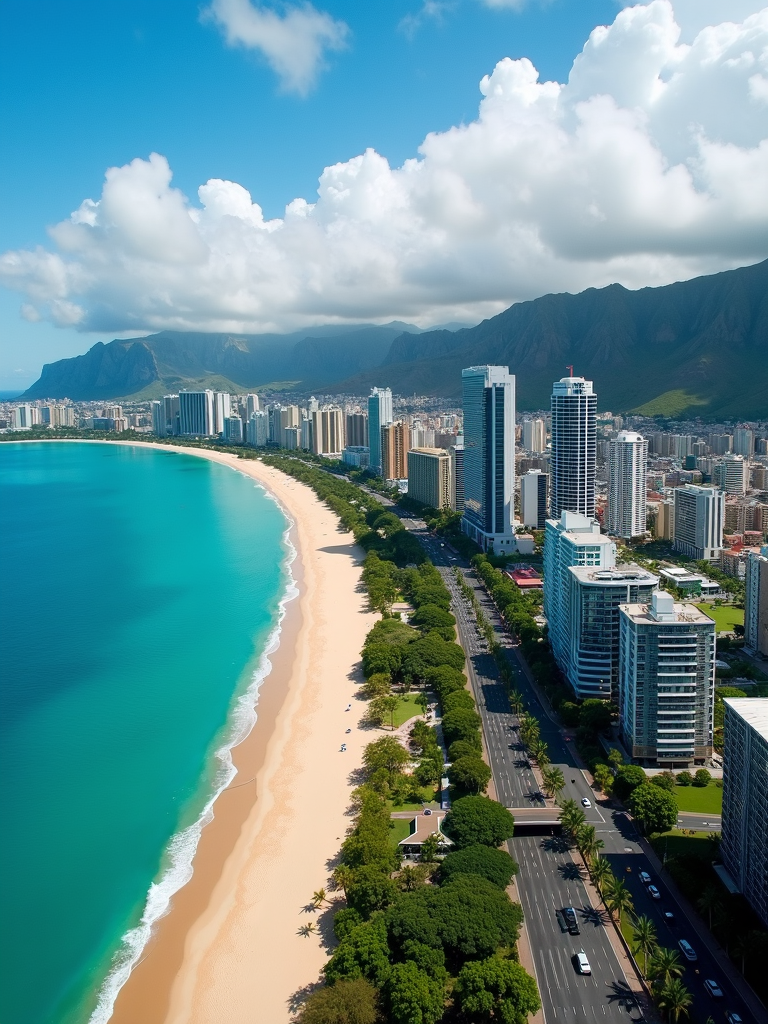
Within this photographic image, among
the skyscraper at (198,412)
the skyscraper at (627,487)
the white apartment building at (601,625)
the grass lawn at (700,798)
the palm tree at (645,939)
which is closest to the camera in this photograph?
the palm tree at (645,939)

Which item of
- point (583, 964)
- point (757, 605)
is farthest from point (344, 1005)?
point (757, 605)

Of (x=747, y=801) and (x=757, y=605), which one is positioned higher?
(x=757, y=605)

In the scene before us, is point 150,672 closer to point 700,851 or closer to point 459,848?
point 459,848

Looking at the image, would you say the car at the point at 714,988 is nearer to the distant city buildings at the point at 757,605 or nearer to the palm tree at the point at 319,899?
the palm tree at the point at 319,899

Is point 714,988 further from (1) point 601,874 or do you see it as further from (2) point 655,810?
(2) point 655,810

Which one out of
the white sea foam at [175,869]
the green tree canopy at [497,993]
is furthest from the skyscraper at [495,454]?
the green tree canopy at [497,993]

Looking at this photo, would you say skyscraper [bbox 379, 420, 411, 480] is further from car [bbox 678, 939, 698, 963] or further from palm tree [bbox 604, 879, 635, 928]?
car [bbox 678, 939, 698, 963]

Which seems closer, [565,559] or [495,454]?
[565,559]
